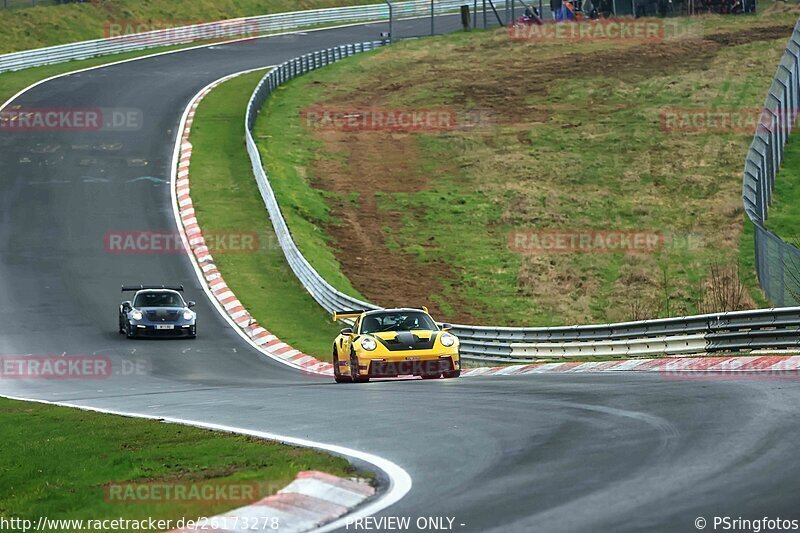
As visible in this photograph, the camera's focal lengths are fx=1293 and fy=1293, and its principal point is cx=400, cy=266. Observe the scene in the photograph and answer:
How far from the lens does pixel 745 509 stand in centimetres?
753

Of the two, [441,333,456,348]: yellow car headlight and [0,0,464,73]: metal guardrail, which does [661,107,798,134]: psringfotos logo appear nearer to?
[0,0,464,73]: metal guardrail

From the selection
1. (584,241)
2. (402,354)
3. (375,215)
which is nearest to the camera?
(402,354)

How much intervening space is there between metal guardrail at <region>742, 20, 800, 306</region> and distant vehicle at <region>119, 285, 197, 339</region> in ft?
43.1

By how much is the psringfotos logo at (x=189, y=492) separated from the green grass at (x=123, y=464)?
0.15ft

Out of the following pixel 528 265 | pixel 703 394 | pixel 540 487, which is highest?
pixel 540 487

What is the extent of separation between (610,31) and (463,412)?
196ft

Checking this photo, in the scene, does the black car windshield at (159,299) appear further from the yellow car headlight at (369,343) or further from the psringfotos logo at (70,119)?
the psringfotos logo at (70,119)

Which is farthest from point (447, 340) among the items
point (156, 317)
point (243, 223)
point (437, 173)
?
point (437, 173)

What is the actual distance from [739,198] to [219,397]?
28.6m

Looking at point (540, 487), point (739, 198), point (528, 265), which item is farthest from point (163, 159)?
point (540, 487)

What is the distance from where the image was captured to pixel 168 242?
Result: 39.5m

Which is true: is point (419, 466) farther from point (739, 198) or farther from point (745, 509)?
point (739, 198)

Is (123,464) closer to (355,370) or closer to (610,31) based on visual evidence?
(355,370)

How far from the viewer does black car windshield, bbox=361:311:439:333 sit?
2172 cm
